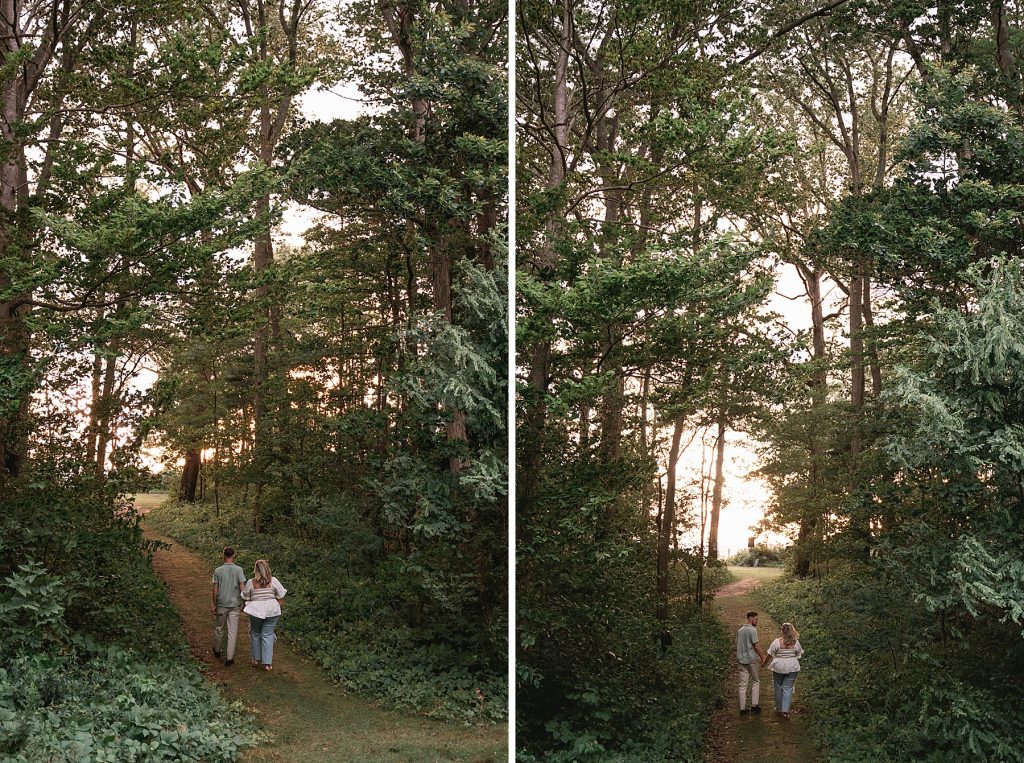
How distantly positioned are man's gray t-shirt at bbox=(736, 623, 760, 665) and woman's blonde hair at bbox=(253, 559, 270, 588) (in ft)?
8.83

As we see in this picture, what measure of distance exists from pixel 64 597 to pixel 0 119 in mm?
2225

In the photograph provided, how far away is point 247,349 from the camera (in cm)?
319

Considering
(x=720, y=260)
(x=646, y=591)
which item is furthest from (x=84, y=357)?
(x=646, y=591)

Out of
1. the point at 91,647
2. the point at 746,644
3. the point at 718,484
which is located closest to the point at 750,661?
the point at 746,644

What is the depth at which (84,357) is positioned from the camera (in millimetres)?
2955

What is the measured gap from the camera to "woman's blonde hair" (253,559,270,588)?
2.50m

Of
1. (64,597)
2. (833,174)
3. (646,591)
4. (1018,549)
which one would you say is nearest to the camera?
(64,597)

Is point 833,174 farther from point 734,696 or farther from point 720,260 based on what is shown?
point 734,696

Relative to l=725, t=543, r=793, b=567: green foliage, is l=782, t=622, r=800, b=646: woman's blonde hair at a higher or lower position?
lower

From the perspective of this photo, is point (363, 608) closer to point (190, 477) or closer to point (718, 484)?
point (190, 477)

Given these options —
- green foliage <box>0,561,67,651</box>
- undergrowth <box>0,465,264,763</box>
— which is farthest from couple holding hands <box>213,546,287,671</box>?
green foliage <box>0,561,67,651</box>

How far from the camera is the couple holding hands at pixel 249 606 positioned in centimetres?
233

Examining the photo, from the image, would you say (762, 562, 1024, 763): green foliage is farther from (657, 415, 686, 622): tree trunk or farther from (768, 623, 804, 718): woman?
(657, 415, 686, 622): tree trunk

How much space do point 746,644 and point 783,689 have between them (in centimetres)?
41
